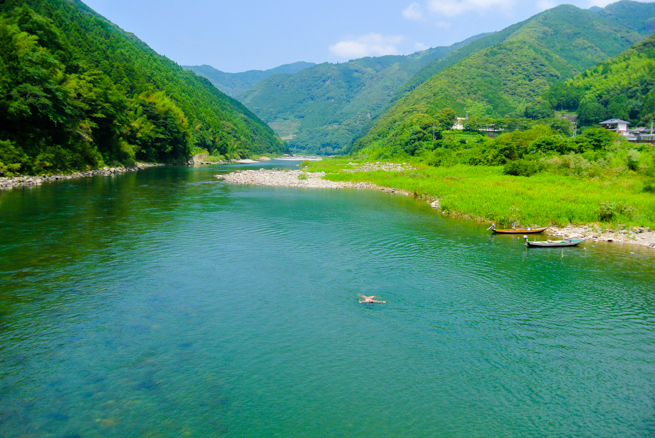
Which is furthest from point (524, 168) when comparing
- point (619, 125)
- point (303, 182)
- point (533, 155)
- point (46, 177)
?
point (619, 125)

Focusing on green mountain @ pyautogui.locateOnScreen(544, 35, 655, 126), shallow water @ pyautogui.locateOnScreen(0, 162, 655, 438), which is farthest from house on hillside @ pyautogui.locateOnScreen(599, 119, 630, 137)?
shallow water @ pyautogui.locateOnScreen(0, 162, 655, 438)

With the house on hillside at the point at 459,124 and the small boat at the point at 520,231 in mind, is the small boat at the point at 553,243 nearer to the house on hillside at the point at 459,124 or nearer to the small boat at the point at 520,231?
the small boat at the point at 520,231

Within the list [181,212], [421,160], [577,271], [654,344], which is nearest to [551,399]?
[654,344]

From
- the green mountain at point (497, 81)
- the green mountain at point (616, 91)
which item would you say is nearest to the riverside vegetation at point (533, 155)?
the green mountain at point (616, 91)

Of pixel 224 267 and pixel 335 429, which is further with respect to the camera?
pixel 224 267

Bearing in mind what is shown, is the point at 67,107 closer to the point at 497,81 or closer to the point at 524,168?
the point at 524,168

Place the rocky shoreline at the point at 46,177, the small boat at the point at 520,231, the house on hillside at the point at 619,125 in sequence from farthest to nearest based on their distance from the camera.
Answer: the house on hillside at the point at 619,125 → the rocky shoreline at the point at 46,177 → the small boat at the point at 520,231

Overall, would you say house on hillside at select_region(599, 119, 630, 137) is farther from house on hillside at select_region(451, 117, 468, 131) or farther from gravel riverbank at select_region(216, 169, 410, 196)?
gravel riverbank at select_region(216, 169, 410, 196)

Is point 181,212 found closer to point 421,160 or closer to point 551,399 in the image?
point 551,399
